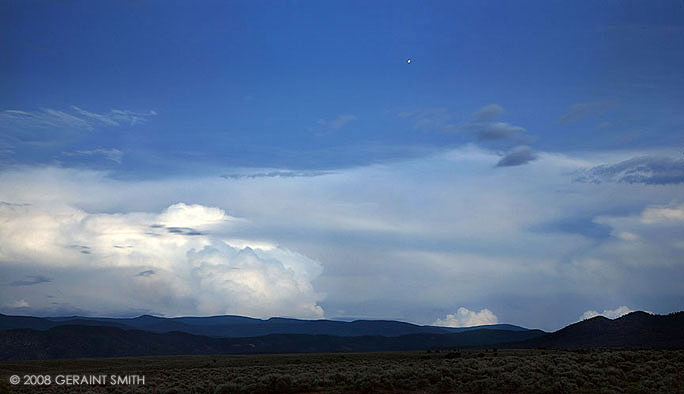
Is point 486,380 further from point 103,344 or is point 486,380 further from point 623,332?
point 103,344

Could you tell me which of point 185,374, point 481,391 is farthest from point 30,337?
point 481,391

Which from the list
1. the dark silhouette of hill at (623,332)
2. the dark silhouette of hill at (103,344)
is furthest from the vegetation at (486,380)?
the dark silhouette of hill at (103,344)

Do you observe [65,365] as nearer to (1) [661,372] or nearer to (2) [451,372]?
(2) [451,372]

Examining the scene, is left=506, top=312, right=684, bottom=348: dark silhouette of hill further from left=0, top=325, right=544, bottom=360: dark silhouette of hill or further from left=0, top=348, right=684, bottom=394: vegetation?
left=0, top=348, right=684, bottom=394: vegetation

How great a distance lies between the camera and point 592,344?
11262cm

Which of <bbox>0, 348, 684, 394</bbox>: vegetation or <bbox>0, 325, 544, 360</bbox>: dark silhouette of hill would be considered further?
<bbox>0, 325, 544, 360</bbox>: dark silhouette of hill

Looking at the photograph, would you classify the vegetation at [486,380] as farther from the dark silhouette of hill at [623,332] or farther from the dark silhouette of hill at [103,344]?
the dark silhouette of hill at [103,344]

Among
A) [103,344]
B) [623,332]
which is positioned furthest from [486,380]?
[103,344]

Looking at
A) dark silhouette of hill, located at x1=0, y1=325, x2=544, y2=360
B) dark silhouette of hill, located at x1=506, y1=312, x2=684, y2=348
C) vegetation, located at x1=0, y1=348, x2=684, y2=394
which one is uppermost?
vegetation, located at x1=0, y1=348, x2=684, y2=394

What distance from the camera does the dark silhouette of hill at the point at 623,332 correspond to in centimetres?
10512

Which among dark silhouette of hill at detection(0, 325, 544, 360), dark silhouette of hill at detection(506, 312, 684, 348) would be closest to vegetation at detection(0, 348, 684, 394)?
dark silhouette of hill at detection(506, 312, 684, 348)

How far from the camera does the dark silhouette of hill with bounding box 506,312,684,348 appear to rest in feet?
345

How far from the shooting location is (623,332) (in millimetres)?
115688

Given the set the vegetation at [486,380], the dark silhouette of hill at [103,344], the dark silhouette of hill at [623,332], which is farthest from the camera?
the dark silhouette of hill at [103,344]
